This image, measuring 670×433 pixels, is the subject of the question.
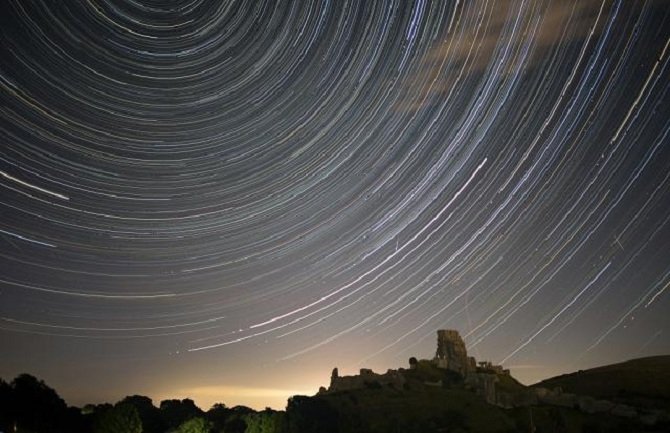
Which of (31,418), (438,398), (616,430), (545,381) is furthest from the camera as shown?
(545,381)

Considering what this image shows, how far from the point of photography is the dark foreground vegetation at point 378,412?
6669 cm

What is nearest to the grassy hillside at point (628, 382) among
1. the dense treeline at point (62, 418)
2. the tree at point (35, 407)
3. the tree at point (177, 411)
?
the dense treeline at point (62, 418)

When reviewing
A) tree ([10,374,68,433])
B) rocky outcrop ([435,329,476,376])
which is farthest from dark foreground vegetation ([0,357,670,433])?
rocky outcrop ([435,329,476,376])

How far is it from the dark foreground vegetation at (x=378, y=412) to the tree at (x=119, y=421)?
0.11 m

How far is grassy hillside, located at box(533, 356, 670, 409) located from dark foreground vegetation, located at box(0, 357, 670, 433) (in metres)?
0.16

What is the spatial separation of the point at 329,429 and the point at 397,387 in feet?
72.1

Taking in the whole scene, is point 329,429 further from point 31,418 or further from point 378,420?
point 31,418

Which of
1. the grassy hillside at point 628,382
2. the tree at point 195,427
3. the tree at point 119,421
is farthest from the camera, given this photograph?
the grassy hillside at point 628,382

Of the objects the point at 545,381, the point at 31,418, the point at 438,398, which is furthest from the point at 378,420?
the point at 545,381

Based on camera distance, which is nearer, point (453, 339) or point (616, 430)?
point (616, 430)

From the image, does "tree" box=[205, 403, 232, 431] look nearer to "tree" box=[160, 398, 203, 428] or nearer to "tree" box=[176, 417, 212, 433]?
"tree" box=[160, 398, 203, 428]

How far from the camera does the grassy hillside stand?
9147 cm

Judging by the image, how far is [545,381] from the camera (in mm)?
130500

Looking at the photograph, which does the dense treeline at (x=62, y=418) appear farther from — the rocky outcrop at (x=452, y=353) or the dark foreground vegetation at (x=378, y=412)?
the rocky outcrop at (x=452, y=353)
